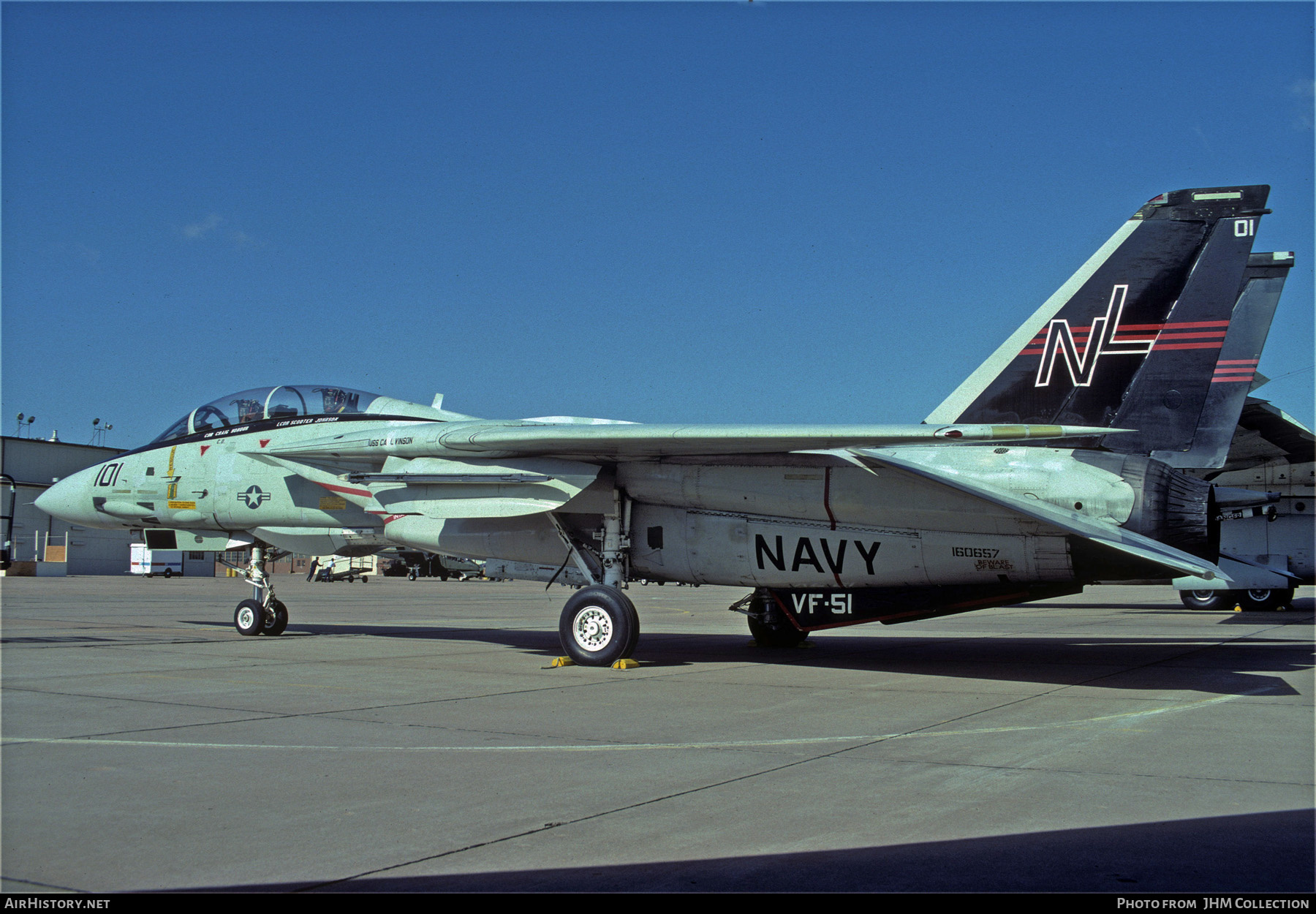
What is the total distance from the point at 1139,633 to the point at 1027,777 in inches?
499

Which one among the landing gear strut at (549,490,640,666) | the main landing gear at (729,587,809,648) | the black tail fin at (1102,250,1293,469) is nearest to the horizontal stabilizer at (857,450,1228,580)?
the black tail fin at (1102,250,1293,469)

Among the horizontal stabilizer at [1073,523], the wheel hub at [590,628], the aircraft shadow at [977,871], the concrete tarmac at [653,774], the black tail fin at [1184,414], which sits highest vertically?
the black tail fin at [1184,414]

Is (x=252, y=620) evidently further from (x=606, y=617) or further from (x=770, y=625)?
(x=770, y=625)

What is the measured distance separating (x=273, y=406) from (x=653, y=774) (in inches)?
403

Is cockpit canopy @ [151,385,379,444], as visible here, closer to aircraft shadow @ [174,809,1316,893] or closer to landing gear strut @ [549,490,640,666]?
landing gear strut @ [549,490,640,666]

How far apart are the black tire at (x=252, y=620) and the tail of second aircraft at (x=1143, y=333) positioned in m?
10.5

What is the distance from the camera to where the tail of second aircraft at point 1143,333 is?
9.98 metres

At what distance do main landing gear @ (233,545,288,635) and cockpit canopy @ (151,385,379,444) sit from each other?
1980mm

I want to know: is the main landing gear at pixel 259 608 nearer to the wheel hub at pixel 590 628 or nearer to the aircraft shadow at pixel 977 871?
the wheel hub at pixel 590 628

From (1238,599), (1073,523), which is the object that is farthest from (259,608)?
(1238,599)

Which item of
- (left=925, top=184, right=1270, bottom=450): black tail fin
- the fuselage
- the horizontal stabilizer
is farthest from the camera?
(left=925, top=184, right=1270, bottom=450): black tail fin

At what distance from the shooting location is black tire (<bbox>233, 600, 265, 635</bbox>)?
14242 millimetres

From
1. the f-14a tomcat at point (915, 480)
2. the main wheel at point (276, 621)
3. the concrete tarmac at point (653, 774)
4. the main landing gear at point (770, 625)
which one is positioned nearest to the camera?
the concrete tarmac at point (653, 774)

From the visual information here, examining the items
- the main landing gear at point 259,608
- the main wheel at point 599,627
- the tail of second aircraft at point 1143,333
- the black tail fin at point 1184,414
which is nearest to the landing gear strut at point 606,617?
the main wheel at point 599,627
